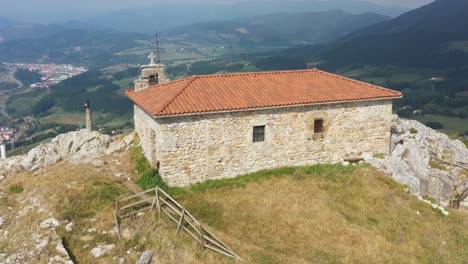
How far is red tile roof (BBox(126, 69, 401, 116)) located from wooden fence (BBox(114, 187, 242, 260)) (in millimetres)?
4098

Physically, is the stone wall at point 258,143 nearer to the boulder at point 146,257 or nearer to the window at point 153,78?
the window at point 153,78

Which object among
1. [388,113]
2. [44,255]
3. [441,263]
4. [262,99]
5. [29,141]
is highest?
[262,99]

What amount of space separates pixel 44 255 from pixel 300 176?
12.8 metres

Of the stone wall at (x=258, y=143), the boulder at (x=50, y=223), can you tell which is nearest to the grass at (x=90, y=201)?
the boulder at (x=50, y=223)

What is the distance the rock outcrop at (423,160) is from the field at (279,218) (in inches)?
59.6

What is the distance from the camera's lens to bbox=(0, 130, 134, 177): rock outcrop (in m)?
20.1

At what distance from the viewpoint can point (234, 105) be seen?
62.2 ft

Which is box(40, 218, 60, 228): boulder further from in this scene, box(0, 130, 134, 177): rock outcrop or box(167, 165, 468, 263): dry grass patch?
box(0, 130, 134, 177): rock outcrop

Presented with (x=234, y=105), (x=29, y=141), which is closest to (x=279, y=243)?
(x=234, y=105)

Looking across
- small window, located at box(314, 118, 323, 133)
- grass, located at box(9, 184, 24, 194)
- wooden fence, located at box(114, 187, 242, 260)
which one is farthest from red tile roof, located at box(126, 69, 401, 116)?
grass, located at box(9, 184, 24, 194)

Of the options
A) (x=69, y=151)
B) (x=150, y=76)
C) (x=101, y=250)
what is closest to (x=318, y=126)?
(x=150, y=76)

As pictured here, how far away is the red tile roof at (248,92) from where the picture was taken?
18641 millimetres

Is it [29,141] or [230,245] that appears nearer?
[230,245]

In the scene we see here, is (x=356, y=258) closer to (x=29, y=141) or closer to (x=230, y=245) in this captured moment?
(x=230, y=245)
